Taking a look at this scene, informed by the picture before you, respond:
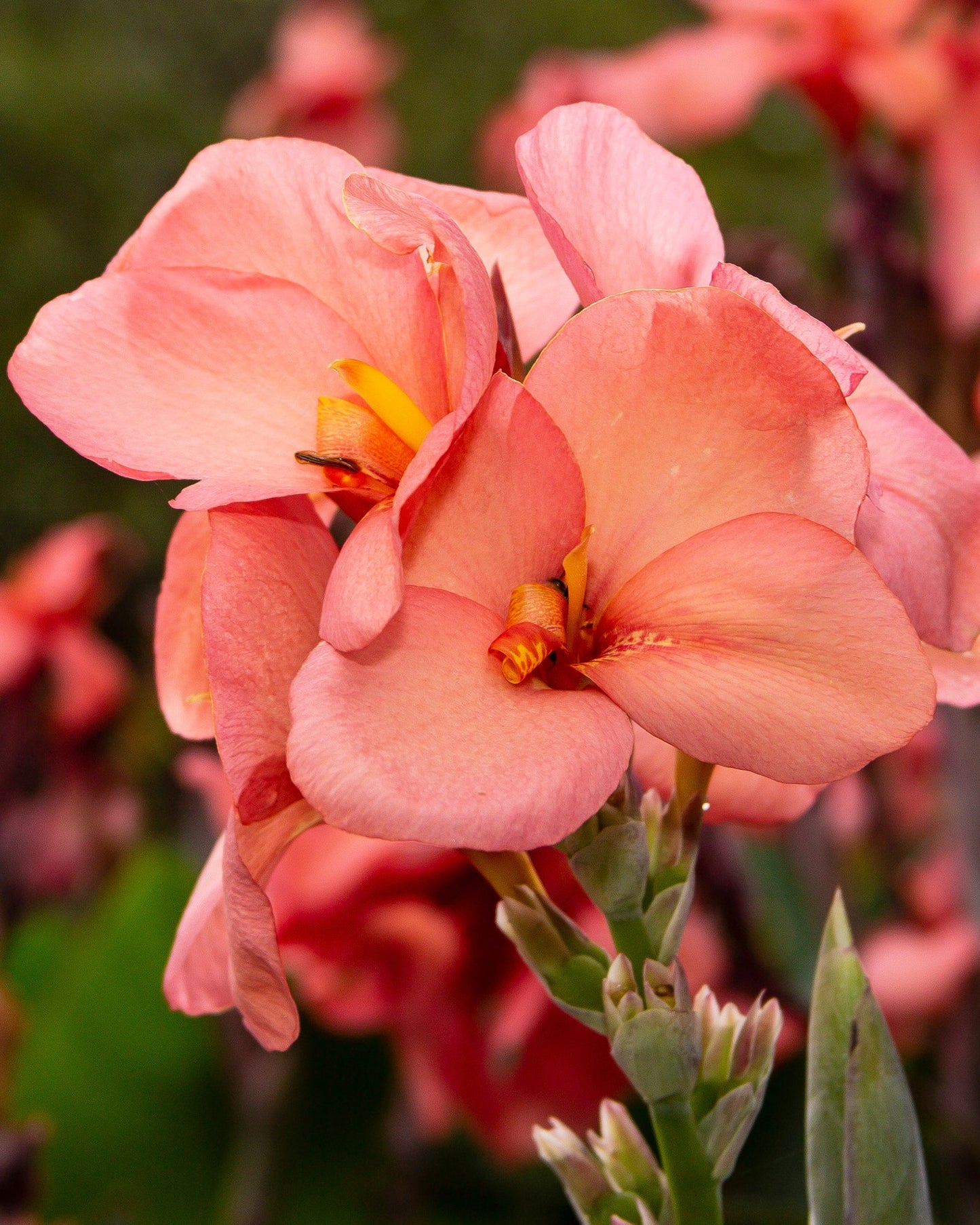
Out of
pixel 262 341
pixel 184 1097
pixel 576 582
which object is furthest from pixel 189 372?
pixel 184 1097

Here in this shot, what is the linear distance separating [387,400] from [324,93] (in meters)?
1.93

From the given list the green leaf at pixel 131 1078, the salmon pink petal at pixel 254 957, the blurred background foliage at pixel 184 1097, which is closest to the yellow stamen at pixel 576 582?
the salmon pink petal at pixel 254 957

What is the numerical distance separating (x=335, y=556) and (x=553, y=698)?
0.09 m

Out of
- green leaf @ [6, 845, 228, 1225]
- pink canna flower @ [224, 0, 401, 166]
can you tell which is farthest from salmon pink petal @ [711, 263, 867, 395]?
pink canna flower @ [224, 0, 401, 166]

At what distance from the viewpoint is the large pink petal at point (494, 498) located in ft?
1.11

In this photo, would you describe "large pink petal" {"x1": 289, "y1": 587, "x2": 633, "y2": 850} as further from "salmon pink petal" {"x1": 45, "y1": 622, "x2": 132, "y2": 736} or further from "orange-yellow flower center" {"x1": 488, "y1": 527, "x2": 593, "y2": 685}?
"salmon pink petal" {"x1": 45, "y1": 622, "x2": 132, "y2": 736}

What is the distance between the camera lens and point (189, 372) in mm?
379

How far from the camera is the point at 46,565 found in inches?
45.5

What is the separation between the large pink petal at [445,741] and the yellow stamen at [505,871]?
0.26 ft

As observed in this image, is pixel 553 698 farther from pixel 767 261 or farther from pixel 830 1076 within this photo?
pixel 767 261

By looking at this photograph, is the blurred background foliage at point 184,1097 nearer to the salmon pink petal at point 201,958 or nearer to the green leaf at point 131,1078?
the green leaf at point 131,1078

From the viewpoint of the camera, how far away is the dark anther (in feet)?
1.20

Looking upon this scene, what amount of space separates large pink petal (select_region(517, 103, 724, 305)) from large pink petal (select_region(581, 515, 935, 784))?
0.31ft

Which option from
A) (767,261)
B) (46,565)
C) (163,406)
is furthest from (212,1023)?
(163,406)
